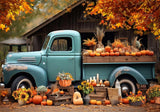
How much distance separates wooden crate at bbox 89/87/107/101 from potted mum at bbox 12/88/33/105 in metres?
1.96

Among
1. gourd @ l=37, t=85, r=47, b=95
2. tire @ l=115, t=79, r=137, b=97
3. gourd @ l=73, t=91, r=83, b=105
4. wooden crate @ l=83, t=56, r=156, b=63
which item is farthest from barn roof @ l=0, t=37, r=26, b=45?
tire @ l=115, t=79, r=137, b=97

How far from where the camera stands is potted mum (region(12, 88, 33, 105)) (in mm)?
6514

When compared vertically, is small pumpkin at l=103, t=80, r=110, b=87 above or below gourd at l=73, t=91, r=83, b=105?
above

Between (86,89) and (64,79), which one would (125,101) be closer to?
(86,89)

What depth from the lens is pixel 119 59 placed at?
7035mm

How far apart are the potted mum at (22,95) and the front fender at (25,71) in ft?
1.32

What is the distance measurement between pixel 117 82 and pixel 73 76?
145 centimetres

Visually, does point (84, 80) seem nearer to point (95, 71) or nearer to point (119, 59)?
point (95, 71)

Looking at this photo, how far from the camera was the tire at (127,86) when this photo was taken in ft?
23.2

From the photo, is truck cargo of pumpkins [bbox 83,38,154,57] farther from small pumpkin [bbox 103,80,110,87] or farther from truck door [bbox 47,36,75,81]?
small pumpkin [bbox 103,80,110,87]

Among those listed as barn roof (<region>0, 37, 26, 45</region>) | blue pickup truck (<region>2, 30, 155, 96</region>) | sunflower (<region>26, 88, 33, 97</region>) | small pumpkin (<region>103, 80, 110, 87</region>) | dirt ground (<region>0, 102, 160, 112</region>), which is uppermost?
barn roof (<region>0, 37, 26, 45</region>)

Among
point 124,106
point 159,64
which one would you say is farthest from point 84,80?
point 159,64

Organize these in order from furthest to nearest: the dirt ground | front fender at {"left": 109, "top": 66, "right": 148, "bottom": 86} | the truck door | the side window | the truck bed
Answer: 1. the side window
2. the truck door
3. the truck bed
4. front fender at {"left": 109, "top": 66, "right": 148, "bottom": 86}
5. the dirt ground

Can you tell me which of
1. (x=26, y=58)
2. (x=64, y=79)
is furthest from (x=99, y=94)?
(x=26, y=58)
